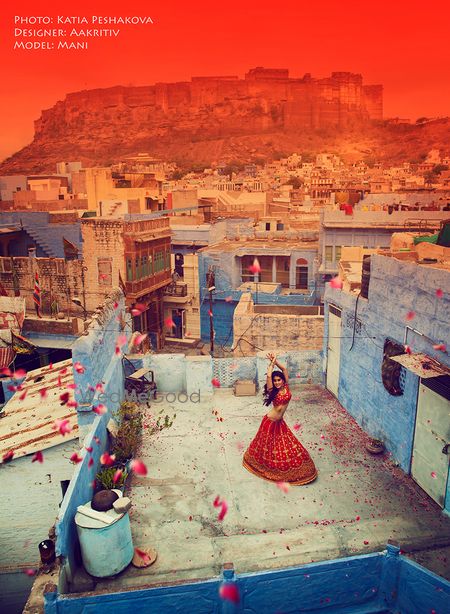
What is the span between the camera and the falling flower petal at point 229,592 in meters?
5.69

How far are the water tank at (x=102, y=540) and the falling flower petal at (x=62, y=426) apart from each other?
2.53 m

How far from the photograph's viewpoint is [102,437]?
800cm

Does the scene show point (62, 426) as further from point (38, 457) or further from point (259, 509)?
point (259, 509)

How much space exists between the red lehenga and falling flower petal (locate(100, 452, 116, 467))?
252cm

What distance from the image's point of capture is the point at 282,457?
8.04m

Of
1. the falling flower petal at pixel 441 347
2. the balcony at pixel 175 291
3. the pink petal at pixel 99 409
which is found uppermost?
the falling flower petal at pixel 441 347

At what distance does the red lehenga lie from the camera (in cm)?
801

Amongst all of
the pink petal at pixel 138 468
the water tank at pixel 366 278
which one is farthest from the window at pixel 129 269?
the pink petal at pixel 138 468

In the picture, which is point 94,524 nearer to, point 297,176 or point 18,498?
point 18,498

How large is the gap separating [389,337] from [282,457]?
2.88m

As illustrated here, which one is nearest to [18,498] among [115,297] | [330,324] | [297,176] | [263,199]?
[115,297]

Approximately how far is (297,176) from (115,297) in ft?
260

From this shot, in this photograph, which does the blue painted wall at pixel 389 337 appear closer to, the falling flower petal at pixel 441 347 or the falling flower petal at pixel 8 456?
the falling flower petal at pixel 441 347

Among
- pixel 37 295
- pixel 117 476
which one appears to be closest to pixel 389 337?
pixel 117 476
